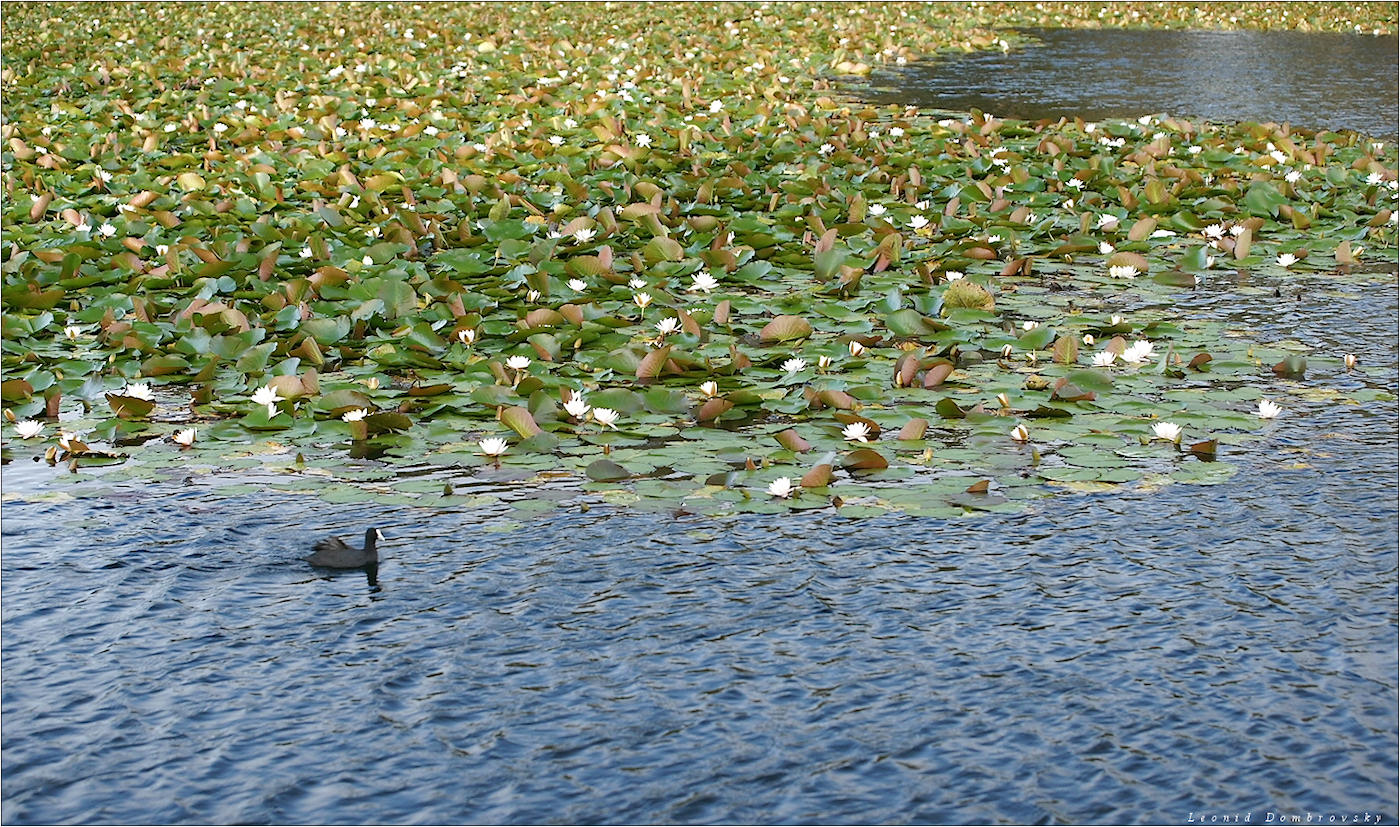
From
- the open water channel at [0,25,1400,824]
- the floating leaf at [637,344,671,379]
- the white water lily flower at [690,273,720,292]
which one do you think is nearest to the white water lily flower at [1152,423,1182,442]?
the open water channel at [0,25,1400,824]

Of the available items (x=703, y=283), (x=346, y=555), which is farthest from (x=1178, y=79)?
(x=346, y=555)

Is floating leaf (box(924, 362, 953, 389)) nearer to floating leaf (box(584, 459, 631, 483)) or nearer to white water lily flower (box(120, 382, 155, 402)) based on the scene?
floating leaf (box(584, 459, 631, 483))

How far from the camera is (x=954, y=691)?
119 inches

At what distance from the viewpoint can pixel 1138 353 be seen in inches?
201

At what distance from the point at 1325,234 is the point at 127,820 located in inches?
249

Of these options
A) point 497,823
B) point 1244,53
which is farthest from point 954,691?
point 1244,53

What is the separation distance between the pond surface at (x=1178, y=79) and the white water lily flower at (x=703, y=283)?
6.15 m

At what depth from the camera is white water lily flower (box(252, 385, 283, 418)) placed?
15.0ft

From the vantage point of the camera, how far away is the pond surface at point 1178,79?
38.9 ft

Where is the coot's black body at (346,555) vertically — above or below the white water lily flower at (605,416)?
below

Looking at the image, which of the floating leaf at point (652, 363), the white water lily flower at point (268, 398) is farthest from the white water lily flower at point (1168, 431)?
the white water lily flower at point (268, 398)

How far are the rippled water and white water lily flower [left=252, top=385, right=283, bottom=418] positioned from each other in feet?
1.63

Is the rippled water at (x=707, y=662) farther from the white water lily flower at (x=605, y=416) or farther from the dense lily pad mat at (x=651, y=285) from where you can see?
the white water lily flower at (x=605, y=416)

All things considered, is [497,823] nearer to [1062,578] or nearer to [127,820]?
[127,820]
